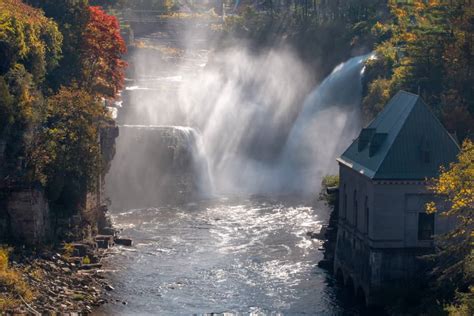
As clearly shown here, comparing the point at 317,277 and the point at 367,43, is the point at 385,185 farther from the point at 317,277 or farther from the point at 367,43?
the point at 367,43

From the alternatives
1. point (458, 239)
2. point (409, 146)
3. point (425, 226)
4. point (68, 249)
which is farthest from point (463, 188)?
point (68, 249)

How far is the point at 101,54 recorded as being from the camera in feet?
321

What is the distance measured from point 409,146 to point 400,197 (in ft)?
11.3

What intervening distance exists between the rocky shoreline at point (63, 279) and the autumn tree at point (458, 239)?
21.8 meters

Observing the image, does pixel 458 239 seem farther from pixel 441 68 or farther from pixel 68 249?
pixel 441 68

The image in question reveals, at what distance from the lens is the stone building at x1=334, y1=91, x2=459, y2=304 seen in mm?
63844

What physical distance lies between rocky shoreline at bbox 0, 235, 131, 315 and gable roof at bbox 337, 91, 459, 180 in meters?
19.5

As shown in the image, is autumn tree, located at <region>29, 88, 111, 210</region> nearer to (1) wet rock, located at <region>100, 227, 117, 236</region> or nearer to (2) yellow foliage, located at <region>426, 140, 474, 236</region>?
(1) wet rock, located at <region>100, 227, 117, 236</region>

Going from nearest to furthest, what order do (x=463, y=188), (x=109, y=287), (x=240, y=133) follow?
(x=463, y=188) → (x=109, y=287) → (x=240, y=133)

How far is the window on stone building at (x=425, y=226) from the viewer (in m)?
64.3

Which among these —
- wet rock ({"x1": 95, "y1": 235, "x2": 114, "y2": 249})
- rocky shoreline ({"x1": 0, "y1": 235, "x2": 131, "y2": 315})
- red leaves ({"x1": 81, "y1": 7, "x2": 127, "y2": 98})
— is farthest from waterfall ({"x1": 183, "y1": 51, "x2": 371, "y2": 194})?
rocky shoreline ({"x1": 0, "y1": 235, "x2": 131, "y2": 315})

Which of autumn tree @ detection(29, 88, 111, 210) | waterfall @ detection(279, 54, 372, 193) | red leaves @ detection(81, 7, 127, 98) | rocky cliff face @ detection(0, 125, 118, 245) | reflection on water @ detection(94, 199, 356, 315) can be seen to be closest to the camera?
reflection on water @ detection(94, 199, 356, 315)

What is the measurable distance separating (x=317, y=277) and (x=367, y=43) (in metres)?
58.8

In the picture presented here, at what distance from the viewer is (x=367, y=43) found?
417 feet
